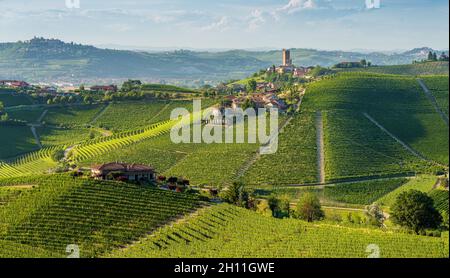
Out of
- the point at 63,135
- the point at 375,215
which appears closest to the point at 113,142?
the point at 63,135

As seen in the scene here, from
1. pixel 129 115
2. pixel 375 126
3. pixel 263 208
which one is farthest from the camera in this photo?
pixel 129 115

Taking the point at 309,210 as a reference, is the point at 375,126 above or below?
above

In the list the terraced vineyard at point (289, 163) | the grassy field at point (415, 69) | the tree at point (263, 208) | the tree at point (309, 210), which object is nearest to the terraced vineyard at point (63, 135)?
the terraced vineyard at point (289, 163)

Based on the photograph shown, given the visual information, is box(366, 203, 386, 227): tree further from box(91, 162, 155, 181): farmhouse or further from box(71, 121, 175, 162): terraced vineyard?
box(71, 121, 175, 162): terraced vineyard

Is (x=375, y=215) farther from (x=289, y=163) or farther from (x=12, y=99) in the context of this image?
(x=12, y=99)

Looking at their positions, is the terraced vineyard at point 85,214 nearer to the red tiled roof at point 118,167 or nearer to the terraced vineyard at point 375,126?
the red tiled roof at point 118,167
